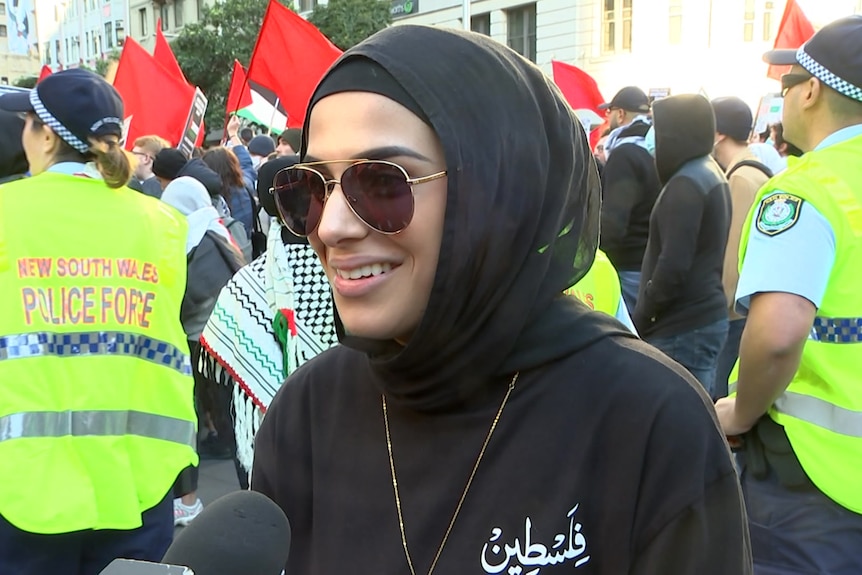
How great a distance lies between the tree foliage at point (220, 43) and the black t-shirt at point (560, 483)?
101 feet

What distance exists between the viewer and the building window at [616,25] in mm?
25578

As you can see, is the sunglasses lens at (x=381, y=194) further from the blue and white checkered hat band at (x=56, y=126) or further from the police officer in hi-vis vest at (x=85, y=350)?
the blue and white checkered hat band at (x=56, y=126)

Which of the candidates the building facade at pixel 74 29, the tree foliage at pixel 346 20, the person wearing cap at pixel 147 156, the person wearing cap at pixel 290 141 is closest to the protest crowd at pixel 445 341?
the person wearing cap at pixel 147 156

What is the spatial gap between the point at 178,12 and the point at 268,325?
53.7 meters

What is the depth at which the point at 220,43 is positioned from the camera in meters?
31.2

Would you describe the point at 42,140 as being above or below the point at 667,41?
above

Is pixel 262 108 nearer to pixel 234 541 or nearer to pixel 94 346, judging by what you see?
pixel 94 346

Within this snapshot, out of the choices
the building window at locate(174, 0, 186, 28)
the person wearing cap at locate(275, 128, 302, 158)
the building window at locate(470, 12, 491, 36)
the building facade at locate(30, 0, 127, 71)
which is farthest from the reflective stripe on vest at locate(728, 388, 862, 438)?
the building facade at locate(30, 0, 127, 71)

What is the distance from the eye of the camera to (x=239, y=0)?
104 feet

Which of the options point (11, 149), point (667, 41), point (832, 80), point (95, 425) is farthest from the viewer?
point (667, 41)

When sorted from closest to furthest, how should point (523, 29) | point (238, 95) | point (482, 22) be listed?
point (238, 95) < point (523, 29) < point (482, 22)

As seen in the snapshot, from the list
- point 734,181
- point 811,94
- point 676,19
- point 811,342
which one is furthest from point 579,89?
point 676,19

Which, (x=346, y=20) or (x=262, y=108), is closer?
(x=262, y=108)

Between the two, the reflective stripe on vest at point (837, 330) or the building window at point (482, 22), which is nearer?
the reflective stripe on vest at point (837, 330)
